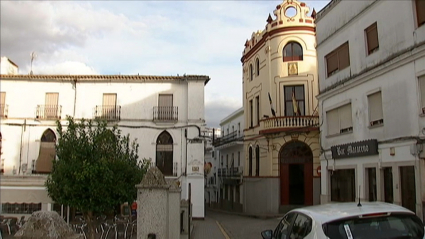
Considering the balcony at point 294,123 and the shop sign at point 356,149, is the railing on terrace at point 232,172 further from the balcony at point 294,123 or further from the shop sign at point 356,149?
the shop sign at point 356,149

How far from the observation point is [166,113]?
92.3 feet

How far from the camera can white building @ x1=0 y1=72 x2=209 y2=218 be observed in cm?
2748

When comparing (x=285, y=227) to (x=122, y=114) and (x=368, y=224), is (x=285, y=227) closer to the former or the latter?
(x=368, y=224)

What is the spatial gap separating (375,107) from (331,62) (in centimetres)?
425

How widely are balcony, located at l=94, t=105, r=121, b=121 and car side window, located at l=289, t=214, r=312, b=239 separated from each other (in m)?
22.5

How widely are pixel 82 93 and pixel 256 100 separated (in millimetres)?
12282

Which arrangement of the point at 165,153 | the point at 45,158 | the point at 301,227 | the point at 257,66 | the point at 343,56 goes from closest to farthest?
the point at 301,227, the point at 343,56, the point at 45,158, the point at 165,153, the point at 257,66

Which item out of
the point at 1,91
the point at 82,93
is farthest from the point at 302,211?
the point at 1,91

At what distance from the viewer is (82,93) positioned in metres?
28.3

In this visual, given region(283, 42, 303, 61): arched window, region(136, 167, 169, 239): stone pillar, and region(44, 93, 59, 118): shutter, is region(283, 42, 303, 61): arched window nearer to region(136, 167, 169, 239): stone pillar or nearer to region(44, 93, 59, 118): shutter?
region(44, 93, 59, 118): shutter

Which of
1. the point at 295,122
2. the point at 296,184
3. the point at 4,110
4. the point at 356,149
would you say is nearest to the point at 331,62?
the point at 356,149

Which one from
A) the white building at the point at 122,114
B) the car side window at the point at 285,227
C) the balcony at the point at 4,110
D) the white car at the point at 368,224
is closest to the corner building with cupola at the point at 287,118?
the white building at the point at 122,114

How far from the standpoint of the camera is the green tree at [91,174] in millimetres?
15906

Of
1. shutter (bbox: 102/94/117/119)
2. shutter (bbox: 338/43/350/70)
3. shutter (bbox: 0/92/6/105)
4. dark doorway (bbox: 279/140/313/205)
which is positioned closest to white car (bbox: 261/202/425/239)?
shutter (bbox: 338/43/350/70)
